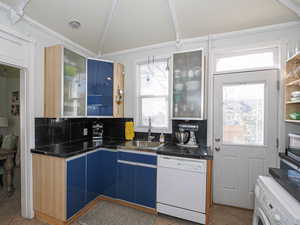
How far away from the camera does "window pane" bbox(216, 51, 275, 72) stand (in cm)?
207

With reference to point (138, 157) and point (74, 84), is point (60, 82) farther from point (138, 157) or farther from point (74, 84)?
point (138, 157)

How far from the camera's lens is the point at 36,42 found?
198cm

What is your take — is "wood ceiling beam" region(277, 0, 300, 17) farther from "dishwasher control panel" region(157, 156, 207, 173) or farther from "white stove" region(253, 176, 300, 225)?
"dishwasher control panel" region(157, 156, 207, 173)

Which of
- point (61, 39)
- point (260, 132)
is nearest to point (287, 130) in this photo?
point (260, 132)

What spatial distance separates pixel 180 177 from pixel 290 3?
2.41 metres

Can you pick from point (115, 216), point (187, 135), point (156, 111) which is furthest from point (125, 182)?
point (156, 111)

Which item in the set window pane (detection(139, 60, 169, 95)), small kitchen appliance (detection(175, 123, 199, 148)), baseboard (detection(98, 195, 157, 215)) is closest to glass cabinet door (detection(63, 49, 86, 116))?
window pane (detection(139, 60, 169, 95))

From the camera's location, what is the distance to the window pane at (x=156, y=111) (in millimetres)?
2646

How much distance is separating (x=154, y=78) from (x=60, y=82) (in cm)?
153

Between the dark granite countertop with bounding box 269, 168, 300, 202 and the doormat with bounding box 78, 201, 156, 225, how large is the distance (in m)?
1.52

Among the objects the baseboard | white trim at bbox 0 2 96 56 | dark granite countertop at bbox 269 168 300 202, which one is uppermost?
white trim at bbox 0 2 96 56

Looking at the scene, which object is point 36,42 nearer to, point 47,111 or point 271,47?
point 47,111

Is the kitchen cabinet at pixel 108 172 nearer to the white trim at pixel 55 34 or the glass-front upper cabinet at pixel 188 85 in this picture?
the glass-front upper cabinet at pixel 188 85

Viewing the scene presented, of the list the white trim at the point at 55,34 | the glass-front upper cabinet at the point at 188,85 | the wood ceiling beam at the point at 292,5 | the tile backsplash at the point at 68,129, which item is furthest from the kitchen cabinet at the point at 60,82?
the wood ceiling beam at the point at 292,5
